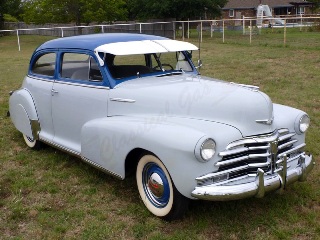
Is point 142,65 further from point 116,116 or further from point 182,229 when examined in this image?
point 182,229

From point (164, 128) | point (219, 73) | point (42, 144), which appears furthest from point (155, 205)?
point (219, 73)

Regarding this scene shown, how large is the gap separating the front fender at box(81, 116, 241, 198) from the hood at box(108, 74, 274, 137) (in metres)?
0.10

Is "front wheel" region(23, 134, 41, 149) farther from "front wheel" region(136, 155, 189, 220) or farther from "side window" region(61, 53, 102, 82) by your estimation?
"front wheel" region(136, 155, 189, 220)

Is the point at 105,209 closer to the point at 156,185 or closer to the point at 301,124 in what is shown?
the point at 156,185

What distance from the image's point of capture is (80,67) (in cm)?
453

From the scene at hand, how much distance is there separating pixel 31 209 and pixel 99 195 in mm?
675

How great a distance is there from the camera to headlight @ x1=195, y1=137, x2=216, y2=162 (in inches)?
121

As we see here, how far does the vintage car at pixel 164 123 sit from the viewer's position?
10.5 ft

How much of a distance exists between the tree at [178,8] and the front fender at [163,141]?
2844 centimetres

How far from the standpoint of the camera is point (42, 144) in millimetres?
5508

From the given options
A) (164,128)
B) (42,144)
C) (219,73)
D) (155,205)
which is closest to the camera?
(164,128)

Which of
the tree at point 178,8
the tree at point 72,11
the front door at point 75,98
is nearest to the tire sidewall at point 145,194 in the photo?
the front door at point 75,98

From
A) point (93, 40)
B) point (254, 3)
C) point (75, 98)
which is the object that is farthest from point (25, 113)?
point (254, 3)

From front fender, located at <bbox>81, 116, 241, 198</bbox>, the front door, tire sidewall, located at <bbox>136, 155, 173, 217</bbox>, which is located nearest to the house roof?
the front door
